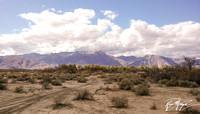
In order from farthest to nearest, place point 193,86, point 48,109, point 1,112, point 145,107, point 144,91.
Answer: point 193,86, point 144,91, point 145,107, point 48,109, point 1,112

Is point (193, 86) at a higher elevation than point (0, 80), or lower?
lower

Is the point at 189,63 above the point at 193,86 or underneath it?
above

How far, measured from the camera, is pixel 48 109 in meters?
8.03

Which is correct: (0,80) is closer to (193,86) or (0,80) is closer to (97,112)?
(97,112)

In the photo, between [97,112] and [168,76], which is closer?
[97,112]

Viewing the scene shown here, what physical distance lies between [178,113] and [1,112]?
27.5 feet

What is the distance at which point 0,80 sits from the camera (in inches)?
682

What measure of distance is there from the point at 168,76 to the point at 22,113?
21.1 metres

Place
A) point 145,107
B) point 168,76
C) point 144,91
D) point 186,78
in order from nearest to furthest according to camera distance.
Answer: point 145,107 < point 144,91 < point 186,78 < point 168,76

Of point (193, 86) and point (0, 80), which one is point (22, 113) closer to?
point (0, 80)

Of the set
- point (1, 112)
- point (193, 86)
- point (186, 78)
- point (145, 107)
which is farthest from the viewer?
point (186, 78)

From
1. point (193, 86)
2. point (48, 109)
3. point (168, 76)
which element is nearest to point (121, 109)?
point (48, 109)

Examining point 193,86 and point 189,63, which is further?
point 189,63

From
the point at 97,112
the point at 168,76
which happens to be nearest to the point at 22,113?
the point at 97,112
